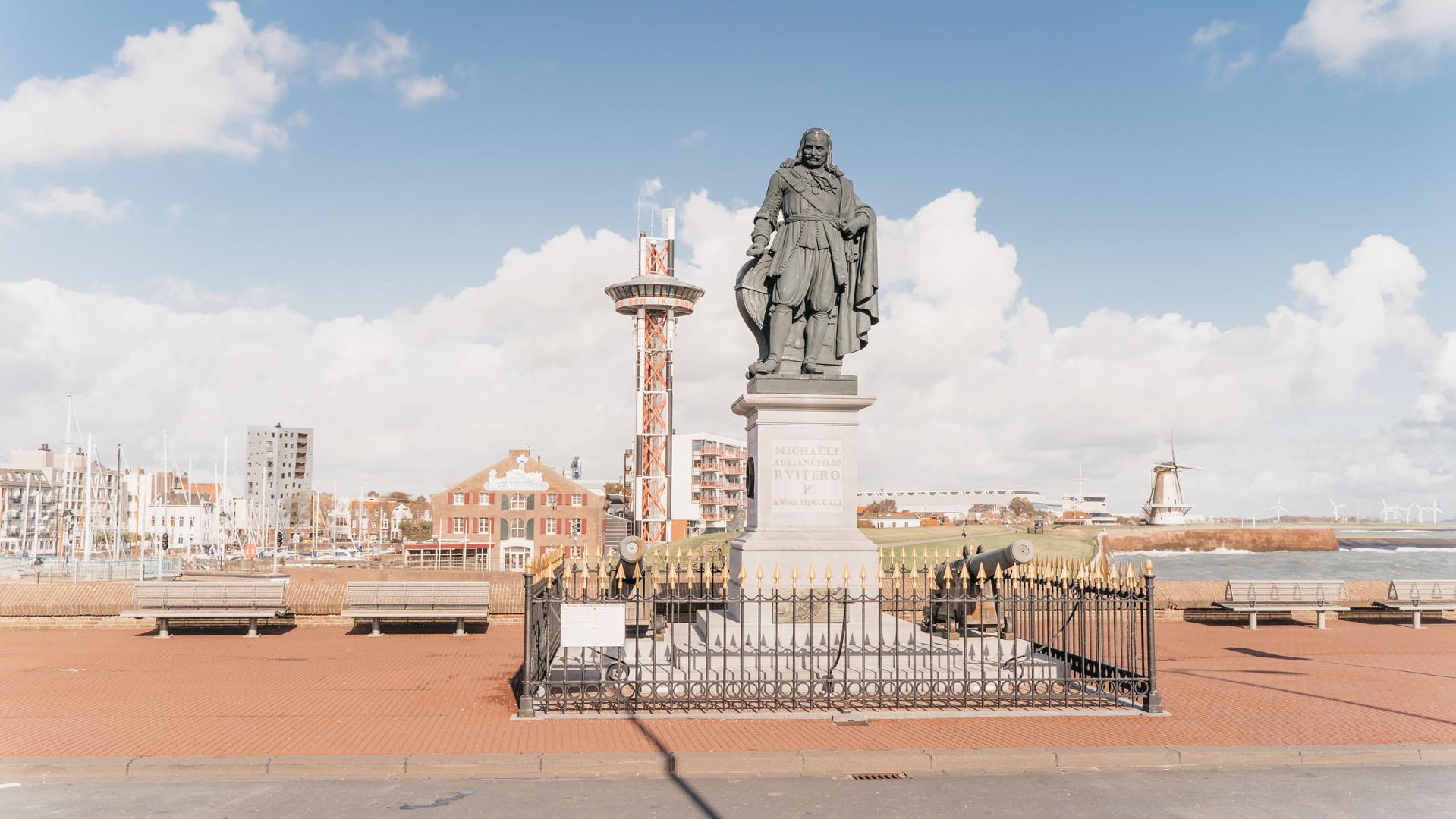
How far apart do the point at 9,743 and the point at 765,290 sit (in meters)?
10.8

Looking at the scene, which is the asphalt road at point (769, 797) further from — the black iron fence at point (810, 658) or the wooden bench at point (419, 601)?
the wooden bench at point (419, 601)

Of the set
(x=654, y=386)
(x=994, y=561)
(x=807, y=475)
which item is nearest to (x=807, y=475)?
(x=807, y=475)

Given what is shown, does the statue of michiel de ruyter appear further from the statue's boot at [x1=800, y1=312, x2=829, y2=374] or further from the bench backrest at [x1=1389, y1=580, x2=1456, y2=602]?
A: the bench backrest at [x1=1389, y1=580, x2=1456, y2=602]

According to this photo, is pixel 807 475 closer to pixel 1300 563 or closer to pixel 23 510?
pixel 1300 563

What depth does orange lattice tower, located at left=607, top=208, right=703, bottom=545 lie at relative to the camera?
99.9 meters

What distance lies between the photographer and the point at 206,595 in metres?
18.1

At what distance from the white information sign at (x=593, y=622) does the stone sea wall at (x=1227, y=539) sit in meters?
90.3

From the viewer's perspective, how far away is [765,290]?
49.6 ft

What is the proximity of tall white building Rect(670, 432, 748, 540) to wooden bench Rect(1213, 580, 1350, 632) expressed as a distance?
9242 centimetres

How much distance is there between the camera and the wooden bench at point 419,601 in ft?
60.1

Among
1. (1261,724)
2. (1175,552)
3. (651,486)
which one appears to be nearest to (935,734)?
(1261,724)

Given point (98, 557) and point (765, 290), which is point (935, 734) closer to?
point (765, 290)

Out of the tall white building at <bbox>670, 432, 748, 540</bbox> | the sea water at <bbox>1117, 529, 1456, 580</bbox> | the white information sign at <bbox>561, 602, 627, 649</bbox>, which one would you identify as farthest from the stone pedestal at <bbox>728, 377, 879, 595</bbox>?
the tall white building at <bbox>670, 432, 748, 540</bbox>

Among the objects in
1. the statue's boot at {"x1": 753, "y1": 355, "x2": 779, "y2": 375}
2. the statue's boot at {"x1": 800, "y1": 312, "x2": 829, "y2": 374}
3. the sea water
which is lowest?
the sea water
